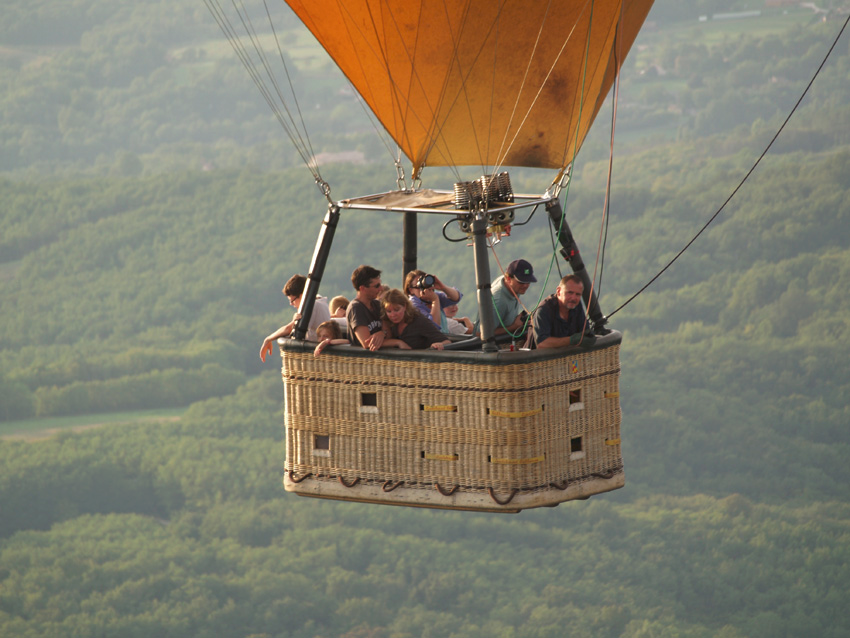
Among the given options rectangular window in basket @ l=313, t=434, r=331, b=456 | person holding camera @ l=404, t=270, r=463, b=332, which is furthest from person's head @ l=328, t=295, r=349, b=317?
rectangular window in basket @ l=313, t=434, r=331, b=456

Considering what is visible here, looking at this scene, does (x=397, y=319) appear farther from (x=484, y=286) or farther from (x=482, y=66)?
(x=482, y=66)

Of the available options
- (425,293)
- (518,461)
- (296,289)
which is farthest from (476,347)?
(518,461)

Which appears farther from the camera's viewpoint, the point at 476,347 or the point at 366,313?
the point at 476,347

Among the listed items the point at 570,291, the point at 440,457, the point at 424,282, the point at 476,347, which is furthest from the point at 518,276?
the point at 440,457

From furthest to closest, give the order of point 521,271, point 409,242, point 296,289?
1. point 409,242
2. point 521,271
3. point 296,289

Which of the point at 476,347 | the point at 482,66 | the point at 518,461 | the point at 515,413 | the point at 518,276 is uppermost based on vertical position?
the point at 482,66

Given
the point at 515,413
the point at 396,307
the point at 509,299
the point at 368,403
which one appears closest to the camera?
the point at 515,413

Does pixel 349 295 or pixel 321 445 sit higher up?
pixel 349 295
